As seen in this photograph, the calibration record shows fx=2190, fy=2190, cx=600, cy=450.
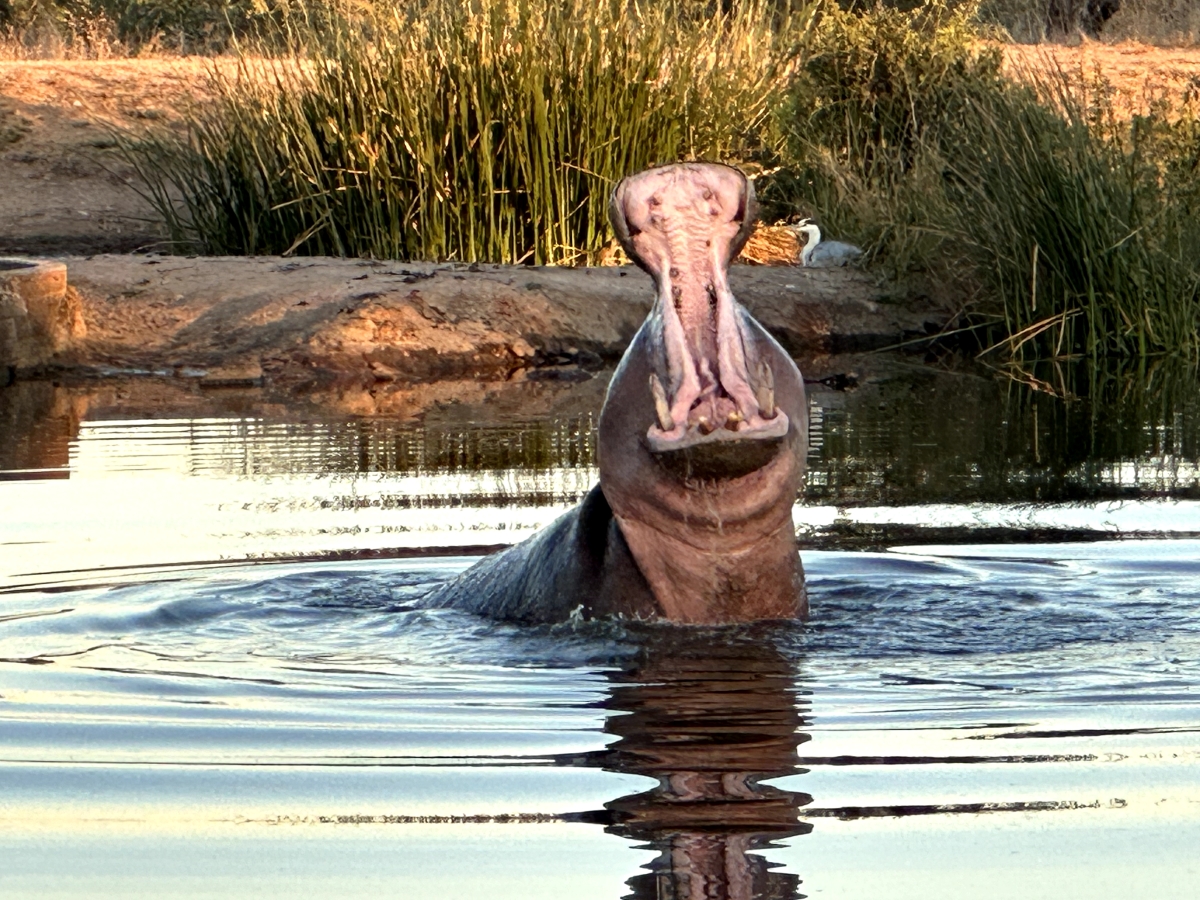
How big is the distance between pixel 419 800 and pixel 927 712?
1.01 meters

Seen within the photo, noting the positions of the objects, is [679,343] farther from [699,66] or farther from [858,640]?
[699,66]

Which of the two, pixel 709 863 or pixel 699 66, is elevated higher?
pixel 699 66

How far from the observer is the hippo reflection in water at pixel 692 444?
151 inches

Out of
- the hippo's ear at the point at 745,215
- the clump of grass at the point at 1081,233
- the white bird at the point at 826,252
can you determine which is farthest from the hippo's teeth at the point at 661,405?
the white bird at the point at 826,252

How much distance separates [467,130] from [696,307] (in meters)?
9.26

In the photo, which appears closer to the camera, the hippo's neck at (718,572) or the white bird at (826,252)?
the hippo's neck at (718,572)

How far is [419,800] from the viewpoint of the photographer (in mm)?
3191

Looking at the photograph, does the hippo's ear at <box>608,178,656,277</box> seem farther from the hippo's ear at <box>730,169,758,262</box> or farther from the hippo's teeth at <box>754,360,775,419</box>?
the hippo's teeth at <box>754,360,775,419</box>

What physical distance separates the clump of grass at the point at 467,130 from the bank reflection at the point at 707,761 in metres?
8.97

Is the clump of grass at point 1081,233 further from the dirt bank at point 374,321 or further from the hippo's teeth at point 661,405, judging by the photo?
the hippo's teeth at point 661,405

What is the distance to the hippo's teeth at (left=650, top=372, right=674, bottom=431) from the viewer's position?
3762 mm

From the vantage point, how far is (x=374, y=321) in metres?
11.8

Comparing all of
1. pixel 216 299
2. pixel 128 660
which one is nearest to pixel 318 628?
pixel 128 660

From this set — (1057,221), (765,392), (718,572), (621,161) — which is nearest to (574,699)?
(718,572)
